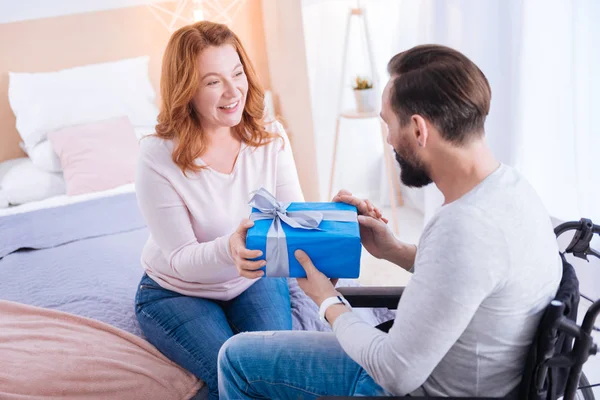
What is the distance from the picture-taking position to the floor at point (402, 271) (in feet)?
6.47

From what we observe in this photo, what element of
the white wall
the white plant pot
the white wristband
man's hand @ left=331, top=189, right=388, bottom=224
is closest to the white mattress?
the white wall

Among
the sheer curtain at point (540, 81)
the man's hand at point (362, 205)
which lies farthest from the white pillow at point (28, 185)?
the man's hand at point (362, 205)

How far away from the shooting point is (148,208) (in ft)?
5.07

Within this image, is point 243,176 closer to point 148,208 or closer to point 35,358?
point 148,208

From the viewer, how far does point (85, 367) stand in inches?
58.4

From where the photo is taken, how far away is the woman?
150 centimetres

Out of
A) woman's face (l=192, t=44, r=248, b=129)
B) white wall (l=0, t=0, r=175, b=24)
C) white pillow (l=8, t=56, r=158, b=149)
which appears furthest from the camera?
white wall (l=0, t=0, r=175, b=24)

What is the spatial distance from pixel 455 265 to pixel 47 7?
3116 mm

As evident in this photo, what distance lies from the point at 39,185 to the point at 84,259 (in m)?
1.00

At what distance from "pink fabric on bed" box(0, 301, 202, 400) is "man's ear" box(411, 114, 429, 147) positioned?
0.89m

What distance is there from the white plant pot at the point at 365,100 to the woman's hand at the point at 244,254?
1.81m

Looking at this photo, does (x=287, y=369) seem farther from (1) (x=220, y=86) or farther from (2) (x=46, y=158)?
(2) (x=46, y=158)

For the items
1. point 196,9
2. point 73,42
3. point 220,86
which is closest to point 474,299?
point 220,86

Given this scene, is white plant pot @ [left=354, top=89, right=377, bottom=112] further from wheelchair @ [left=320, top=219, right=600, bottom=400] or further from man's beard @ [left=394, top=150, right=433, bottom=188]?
wheelchair @ [left=320, top=219, right=600, bottom=400]
